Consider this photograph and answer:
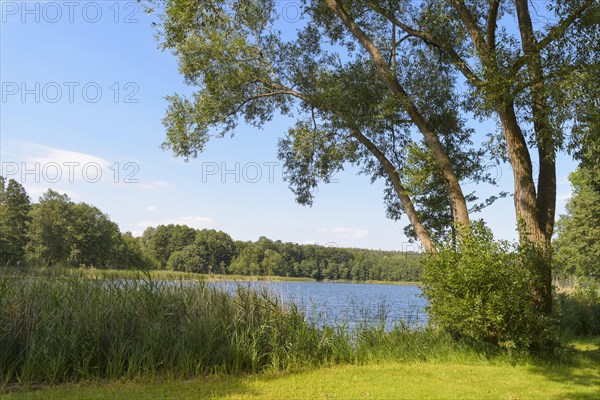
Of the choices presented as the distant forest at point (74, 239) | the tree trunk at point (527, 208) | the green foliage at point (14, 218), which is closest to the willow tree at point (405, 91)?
the tree trunk at point (527, 208)

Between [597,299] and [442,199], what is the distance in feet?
28.3

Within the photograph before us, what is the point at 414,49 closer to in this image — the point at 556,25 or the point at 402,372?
the point at 556,25

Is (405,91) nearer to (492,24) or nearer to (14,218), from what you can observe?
(492,24)

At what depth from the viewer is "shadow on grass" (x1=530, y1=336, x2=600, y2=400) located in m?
6.84

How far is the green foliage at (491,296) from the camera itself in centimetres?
858

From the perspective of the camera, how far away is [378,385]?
7.24 metres

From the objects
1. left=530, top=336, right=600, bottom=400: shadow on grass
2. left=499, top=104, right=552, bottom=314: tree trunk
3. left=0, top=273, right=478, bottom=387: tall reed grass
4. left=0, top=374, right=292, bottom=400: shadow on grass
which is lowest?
left=530, top=336, right=600, bottom=400: shadow on grass

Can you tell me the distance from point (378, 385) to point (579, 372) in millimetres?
3938

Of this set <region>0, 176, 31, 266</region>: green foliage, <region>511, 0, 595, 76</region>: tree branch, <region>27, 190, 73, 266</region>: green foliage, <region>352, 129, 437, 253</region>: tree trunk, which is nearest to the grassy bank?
<region>352, 129, 437, 253</region>: tree trunk

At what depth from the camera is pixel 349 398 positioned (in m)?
6.52

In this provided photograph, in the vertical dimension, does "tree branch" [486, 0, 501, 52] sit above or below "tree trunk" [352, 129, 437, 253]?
above

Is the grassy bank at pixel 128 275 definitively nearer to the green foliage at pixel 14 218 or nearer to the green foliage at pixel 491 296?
the green foliage at pixel 491 296

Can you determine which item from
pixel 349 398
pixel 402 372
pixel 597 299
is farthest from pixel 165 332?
pixel 597 299

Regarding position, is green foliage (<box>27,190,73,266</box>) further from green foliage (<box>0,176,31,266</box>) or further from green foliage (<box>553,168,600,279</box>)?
green foliage (<box>553,168,600,279</box>)
